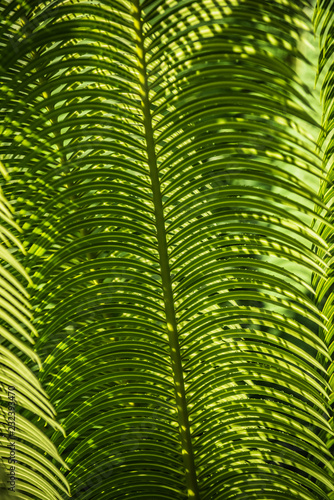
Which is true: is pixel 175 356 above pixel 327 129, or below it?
below

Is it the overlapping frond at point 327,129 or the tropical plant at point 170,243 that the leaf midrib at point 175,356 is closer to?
the tropical plant at point 170,243

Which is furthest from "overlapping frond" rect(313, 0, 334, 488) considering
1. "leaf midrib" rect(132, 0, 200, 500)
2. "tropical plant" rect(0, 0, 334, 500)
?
"leaf midrib" rect(132, 0, 200, 500)

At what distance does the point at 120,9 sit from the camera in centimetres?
74

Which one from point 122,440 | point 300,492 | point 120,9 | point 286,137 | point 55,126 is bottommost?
point 300,492

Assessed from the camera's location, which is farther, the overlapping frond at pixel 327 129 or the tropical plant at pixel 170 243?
the overlapping frond at pixel 327 129

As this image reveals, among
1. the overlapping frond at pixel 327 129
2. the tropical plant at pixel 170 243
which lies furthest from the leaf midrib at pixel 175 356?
the overlapping frond at pixel 327 129

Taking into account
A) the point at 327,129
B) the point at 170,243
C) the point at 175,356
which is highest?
the point at 327,129

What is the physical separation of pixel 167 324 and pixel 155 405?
0.55 ft

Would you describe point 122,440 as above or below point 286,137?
below

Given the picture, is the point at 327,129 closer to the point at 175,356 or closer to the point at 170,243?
the point at 170,243

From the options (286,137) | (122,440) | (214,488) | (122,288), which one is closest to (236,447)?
(214,488)

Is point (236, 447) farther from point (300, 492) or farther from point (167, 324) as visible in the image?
point (167, 324)

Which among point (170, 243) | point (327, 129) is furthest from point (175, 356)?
point (327, 129)

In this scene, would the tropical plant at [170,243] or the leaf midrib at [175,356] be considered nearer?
the tropical plant at [170,243]
